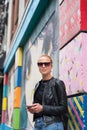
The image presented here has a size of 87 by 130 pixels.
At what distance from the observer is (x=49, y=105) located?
3.93 metres

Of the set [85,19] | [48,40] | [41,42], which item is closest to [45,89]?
[85,19]

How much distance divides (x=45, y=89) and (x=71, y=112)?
0.76m

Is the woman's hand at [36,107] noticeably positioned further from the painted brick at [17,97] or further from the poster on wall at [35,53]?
the painted brick at [17,97]

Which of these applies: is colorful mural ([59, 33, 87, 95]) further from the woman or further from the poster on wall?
the poster on wall

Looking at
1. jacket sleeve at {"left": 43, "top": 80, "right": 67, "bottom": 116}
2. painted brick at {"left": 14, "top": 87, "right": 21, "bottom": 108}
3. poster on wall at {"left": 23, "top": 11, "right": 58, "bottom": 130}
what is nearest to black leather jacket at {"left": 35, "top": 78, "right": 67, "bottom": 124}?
jacket sleeve at {"left": 43, "top": 80, "right": 67, "bottom": 116}

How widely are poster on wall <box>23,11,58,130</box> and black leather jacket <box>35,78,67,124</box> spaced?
249 cm

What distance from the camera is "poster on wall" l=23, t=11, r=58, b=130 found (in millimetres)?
6930

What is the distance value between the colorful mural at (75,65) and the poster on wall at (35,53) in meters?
1.43

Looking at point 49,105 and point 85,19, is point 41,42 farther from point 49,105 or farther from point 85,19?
point 49,105

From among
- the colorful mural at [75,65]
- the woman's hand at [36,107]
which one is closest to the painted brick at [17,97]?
the colorful mural at [75,65]

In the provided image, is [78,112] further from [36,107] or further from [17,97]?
[17,97]

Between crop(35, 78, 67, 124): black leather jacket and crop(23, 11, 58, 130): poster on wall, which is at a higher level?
crop(23, 11, 58, 130): poster on wall

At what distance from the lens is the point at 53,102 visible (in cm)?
393

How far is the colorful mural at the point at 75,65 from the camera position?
4.34 m
